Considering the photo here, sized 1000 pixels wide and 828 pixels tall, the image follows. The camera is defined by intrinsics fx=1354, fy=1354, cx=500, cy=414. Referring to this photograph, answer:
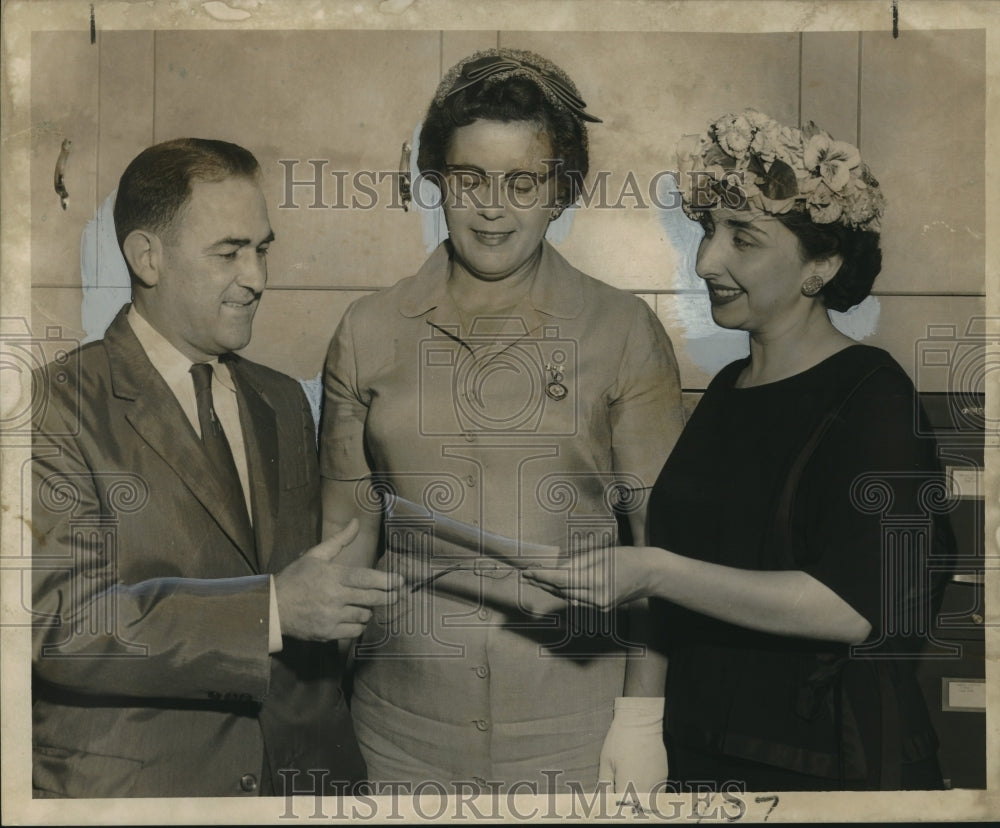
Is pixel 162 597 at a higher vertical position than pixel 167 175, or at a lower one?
lower

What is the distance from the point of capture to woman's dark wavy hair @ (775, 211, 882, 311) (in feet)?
13.3

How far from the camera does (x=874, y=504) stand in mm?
4023

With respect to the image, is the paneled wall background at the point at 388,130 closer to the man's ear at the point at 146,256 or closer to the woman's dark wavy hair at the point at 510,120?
the woman's dark wavy hair at the point at 510,120

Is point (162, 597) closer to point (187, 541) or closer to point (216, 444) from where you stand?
point (187, 541)

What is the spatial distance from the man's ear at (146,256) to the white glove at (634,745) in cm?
190

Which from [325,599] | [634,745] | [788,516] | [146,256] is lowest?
[634,745]

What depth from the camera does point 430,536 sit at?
13.4ft

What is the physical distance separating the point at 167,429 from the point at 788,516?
6.08ft

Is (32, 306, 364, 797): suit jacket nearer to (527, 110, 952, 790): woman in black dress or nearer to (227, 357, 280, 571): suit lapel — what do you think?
(227, 357, 280, 571): suit lapel

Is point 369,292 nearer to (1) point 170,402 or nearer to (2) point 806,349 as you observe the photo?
(1) point 170,402

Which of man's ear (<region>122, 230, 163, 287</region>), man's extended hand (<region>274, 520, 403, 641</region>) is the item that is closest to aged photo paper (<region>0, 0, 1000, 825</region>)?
man's ear (<region>122, 230, 163, 287</region>)

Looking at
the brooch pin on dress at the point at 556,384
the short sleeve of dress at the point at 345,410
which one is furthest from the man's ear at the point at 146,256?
the brooch pin on dress at the point at 556,384

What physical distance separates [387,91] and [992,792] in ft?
9.46

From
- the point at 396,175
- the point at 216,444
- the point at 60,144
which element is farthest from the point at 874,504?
the point at 60,144
